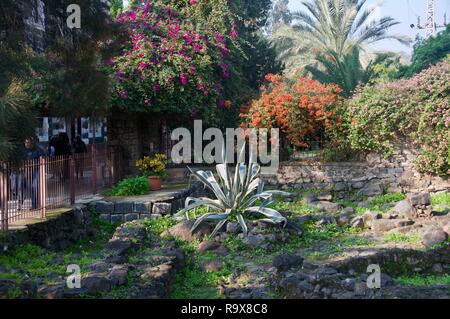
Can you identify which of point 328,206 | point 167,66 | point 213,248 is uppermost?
point 167,66

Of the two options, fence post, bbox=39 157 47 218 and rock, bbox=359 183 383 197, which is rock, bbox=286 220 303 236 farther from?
rock, bbox=359 183 383 197

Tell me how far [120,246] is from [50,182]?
2.73 m

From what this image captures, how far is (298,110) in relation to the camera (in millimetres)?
13992

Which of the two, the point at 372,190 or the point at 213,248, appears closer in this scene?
the point at 213,248

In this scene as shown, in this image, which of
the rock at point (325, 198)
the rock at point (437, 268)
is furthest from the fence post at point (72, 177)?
the rock at point (437, 268)

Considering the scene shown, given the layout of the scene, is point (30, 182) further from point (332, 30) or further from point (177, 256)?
point (332, 30)

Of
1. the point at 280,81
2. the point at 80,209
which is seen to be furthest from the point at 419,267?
the point at 280,81

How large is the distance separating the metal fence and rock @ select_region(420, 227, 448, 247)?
6.02 meters

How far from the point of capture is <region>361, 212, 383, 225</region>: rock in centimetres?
1048

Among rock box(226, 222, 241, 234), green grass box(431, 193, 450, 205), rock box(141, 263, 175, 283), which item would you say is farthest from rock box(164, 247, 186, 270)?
green grass box(431, 193, 450, 205)

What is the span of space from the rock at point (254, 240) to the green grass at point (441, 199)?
5.06m

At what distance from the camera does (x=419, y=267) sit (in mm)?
7871

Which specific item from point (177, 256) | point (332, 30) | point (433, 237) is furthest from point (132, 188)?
point (332, 30)
